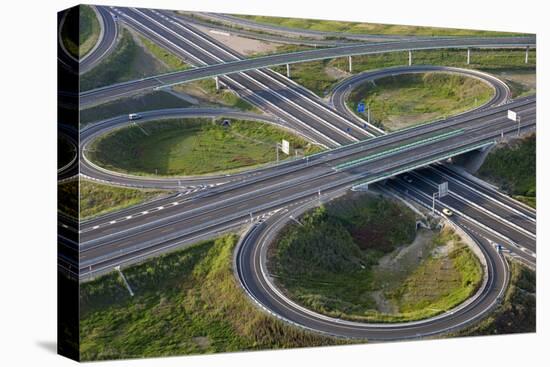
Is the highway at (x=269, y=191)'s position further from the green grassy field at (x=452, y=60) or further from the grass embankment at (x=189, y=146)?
the green grassy field at (x=452, y=60)

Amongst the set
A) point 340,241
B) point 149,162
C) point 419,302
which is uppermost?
point 149,162

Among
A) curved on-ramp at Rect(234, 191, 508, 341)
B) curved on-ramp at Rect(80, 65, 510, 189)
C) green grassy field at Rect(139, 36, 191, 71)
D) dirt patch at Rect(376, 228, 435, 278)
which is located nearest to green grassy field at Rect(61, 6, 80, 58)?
curved on-ramp at Rect(80, 65, 510, 189)

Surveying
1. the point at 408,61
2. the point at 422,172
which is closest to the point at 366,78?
the point at 408,61

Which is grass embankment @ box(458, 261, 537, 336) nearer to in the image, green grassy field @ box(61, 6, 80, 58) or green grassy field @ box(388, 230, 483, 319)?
green grassy field @ box(388, 230, 483, 319)

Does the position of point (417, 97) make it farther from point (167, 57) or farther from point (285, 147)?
point (167, 57)

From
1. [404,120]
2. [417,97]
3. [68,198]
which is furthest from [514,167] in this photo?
[68,198]

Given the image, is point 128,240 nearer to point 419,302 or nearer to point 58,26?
point 58,26

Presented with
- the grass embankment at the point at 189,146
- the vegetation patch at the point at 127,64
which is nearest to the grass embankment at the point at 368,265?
the grass embankment at the point at 189,146
